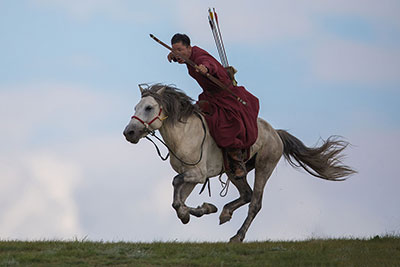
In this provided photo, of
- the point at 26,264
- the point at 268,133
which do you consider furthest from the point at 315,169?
the point at 26,264

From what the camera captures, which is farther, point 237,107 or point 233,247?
point 237,107

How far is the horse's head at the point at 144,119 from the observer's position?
34.8 ft

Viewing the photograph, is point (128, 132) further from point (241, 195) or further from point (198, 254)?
point (241, 195)

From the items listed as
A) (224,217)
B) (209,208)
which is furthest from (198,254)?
(224,217)

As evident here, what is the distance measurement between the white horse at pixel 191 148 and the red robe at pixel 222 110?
0.21 m

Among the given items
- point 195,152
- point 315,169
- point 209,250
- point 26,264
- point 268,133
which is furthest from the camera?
point 315,169

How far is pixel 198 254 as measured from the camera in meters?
10.0

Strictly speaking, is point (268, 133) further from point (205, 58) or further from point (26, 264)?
point (26, 264)

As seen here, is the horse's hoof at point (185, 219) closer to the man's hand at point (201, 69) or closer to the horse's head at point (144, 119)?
the horse's head at point (144, 119)

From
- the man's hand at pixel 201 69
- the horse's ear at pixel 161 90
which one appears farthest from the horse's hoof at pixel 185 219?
the man's hand at pixel 201 69

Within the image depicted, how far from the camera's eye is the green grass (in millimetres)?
9623

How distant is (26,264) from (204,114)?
12.2 feet

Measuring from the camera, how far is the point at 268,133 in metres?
12.8

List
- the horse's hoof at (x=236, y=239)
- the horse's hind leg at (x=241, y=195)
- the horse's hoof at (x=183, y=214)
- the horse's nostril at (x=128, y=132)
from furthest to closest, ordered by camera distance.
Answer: the horse's hind leg at (x=241, y=195) → the horse's hoof at (x=236, y=239) → the horse's hoof at (x=183, y=214) → the horse's nostril at (x=128, y=132)
